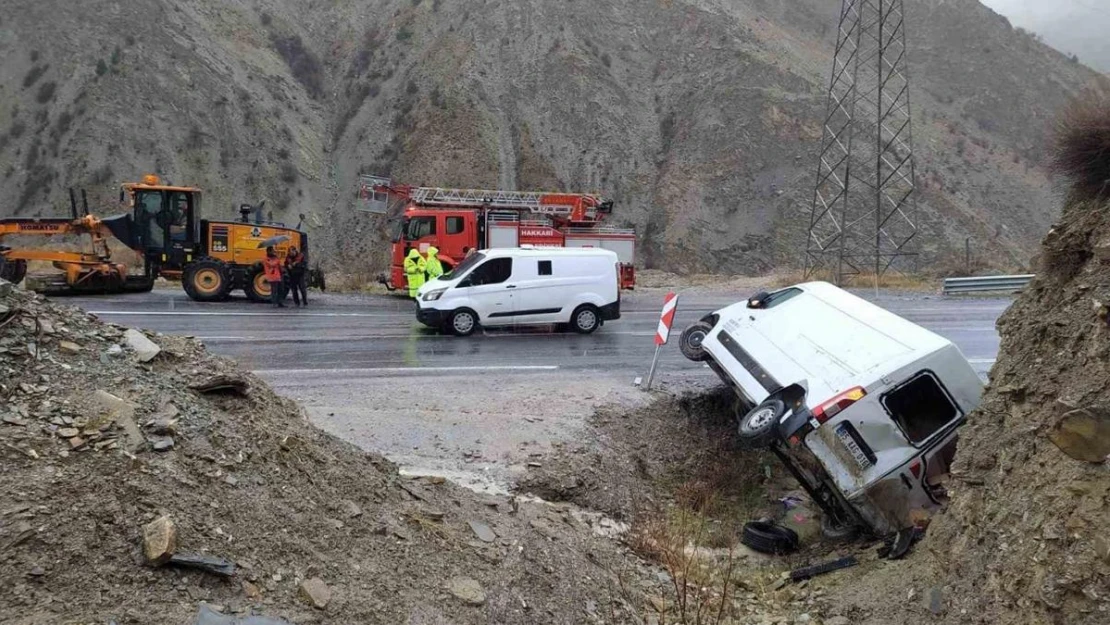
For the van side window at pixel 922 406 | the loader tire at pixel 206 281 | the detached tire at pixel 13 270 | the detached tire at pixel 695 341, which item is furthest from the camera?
the loader tire at pixel 206 281

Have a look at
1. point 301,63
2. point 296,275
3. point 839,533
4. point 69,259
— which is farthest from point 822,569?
point 301,63

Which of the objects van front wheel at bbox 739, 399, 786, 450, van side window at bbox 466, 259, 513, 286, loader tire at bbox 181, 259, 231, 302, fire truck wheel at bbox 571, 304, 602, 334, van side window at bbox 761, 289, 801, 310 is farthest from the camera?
loader tire at bbox 181, 259, 231, 302

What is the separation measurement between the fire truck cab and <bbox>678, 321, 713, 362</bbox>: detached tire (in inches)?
494

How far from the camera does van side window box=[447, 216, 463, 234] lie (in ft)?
80.7

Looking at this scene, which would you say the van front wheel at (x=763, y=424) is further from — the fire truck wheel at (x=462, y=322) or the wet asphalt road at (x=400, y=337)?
the fire truck wheel at (x=462, y=322)

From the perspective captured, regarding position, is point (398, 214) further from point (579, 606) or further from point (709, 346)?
point (579, 606)

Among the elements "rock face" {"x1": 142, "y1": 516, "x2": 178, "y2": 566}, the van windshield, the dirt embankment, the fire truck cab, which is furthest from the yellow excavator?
"rock face" {"x1": 142, "y1": 516, "x2": 178, "y2": 566}

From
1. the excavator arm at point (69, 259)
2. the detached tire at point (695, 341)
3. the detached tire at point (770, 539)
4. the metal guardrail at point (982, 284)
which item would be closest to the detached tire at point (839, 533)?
the detached tire at point (770, 539)

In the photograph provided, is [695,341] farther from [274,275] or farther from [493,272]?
[274,275]

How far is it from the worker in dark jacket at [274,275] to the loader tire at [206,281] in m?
1.19

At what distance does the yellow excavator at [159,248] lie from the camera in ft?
65.2

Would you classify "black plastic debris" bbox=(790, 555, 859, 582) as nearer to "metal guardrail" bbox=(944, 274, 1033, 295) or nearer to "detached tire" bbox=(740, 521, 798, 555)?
"detached tire" bbox=(740, 521, 798, 555)

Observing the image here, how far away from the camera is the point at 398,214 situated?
2825cm

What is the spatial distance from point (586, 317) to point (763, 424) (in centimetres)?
919
